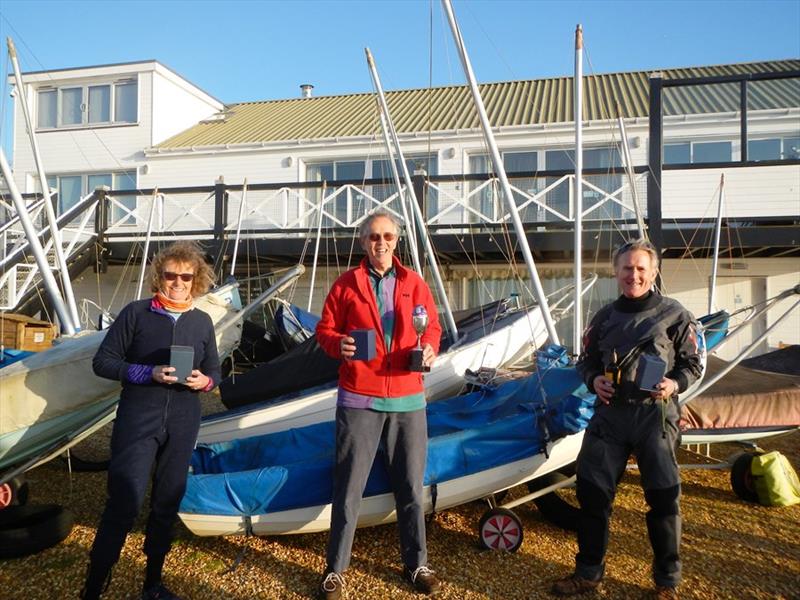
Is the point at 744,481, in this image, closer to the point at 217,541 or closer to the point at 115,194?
the point at 217,541

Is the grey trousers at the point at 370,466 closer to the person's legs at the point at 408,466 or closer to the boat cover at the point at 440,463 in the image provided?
the person's legs at the point at 408,466

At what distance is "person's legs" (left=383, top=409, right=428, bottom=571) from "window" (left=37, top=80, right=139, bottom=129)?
1633 cm

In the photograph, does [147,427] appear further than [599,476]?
No

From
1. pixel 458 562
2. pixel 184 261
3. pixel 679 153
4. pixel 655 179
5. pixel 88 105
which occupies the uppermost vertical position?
pixel 88 105

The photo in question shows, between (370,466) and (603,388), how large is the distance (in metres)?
1.27

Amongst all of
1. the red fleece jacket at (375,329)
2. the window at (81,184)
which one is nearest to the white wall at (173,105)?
the window at (81,184)

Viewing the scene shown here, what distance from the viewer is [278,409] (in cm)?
549

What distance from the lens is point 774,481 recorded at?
15.8 ft

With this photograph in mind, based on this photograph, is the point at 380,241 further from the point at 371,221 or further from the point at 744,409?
the point at 744,409

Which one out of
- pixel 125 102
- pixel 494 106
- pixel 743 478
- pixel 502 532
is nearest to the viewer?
pixel 502 532

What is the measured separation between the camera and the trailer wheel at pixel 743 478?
4977 millimetres

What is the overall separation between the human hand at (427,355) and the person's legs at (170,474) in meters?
1.20

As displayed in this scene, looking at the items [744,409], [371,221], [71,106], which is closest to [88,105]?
[71,106]

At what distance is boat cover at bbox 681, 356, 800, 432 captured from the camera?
5.01 meters
